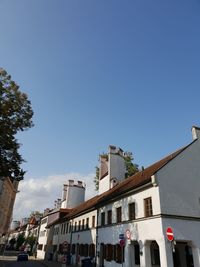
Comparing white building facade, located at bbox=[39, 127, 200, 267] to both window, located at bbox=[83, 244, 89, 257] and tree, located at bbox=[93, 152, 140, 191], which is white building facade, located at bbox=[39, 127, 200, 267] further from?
tree, located at bbox=[93, 152, 140, 191]

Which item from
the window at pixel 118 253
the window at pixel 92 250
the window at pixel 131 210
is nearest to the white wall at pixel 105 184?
the window at pixel 92 250

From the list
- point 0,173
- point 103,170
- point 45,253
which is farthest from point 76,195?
point 0,173

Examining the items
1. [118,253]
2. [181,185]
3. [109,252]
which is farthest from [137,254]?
[181,185]

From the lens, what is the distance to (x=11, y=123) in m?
17.7

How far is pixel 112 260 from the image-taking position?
21.0 metres

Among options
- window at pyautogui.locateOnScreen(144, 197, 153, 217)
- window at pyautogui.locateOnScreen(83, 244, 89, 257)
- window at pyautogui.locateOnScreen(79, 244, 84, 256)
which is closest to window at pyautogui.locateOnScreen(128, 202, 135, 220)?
window at pyautogui.locateOnScreen(144, 197, 153, 217)

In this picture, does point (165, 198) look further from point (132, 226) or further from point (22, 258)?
point (22, 258)

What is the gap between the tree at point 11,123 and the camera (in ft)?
56.6

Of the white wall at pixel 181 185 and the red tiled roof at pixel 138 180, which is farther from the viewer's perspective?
the red tiled roof at pixel 138 180

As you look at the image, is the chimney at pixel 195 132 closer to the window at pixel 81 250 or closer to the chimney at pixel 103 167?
the chimney at pixel 103 167

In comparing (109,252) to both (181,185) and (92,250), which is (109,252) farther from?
(181,185)

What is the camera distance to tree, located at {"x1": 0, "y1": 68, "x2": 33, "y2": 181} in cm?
1726

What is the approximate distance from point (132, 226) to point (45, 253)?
109ft

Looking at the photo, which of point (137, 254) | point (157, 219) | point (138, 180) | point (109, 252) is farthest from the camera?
point (109, 252)
